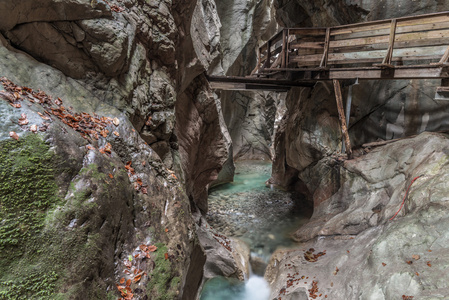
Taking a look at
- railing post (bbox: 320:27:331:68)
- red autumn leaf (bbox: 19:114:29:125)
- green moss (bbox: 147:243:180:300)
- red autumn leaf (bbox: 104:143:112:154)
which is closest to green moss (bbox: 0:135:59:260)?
red autumn leaf (bbox: 19:114:29:125)

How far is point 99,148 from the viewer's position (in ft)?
12.2

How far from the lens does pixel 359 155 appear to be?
32.1ft

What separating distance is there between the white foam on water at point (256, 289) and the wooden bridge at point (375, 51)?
580cm

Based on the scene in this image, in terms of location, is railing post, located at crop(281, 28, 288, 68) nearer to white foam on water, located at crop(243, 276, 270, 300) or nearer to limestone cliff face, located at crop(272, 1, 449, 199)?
limestone cliff face, located at crop(272, 1, 449, 199)

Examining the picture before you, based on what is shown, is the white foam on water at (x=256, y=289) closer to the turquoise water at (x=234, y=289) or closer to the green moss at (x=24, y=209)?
the turquoise water at (x=234, y=289)

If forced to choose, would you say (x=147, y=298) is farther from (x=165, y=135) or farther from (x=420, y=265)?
(x=420, y=265)

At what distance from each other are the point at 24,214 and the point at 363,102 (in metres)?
11.5

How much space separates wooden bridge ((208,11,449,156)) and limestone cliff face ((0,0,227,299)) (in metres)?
5.29

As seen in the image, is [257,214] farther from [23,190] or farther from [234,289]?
[23,190]

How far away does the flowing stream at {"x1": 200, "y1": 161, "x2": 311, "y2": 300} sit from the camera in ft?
26.6

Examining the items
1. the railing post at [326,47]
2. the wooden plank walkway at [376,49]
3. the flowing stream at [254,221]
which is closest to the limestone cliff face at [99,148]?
the flowing stream at [254,221]

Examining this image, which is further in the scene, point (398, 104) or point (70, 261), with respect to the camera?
point (398, 104)

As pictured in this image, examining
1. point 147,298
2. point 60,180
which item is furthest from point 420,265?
point 60,180

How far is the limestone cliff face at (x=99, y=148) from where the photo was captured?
2.67 meters
